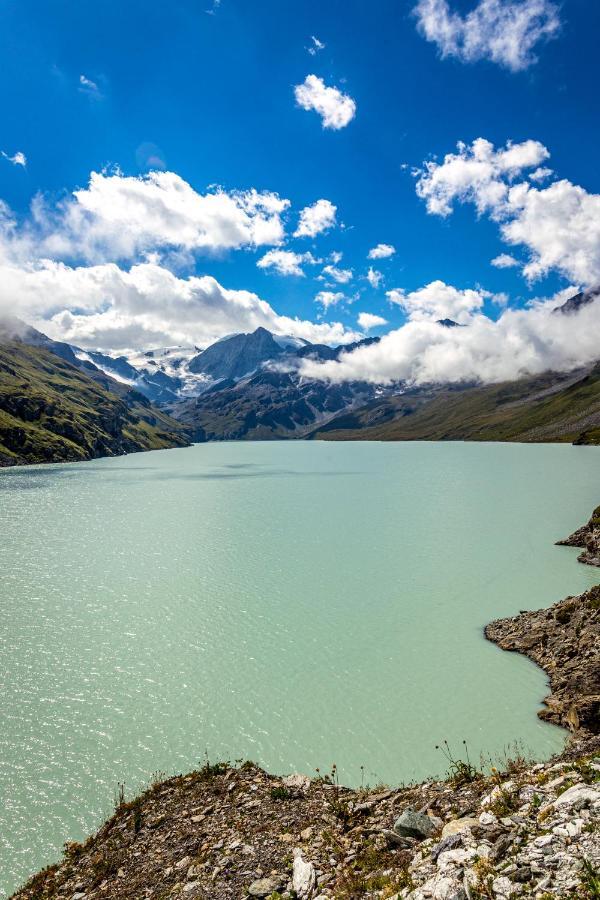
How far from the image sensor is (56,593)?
51.2 metres

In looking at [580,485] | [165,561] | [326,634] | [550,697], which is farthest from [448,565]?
[580,485]

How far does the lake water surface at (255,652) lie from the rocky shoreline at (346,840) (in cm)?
419

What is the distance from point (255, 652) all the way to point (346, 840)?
23476 millimetres

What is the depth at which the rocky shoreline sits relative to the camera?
951cm

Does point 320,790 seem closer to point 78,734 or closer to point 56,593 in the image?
point 78,734

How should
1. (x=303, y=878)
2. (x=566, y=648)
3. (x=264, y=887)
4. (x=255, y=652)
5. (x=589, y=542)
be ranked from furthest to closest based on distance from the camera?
1. (x=589, y=542)
2. (x=255, y=652)
3. (x=566, y=648)
4. (x=264, y=887)
5. (x=303, y=878)

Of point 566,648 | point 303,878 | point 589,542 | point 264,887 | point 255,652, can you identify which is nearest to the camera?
point 303,878

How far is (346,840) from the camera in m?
14.5

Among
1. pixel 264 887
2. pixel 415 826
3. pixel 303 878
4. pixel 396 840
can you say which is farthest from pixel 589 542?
pixel 264 887

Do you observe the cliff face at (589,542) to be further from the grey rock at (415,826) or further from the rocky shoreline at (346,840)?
the grey rock at (415,826)

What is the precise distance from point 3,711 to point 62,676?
4.61 m

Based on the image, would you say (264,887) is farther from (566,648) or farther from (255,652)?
(566,648)

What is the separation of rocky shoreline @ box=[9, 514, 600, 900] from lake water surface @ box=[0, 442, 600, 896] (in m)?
4.19

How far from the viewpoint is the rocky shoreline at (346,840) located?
951cm
